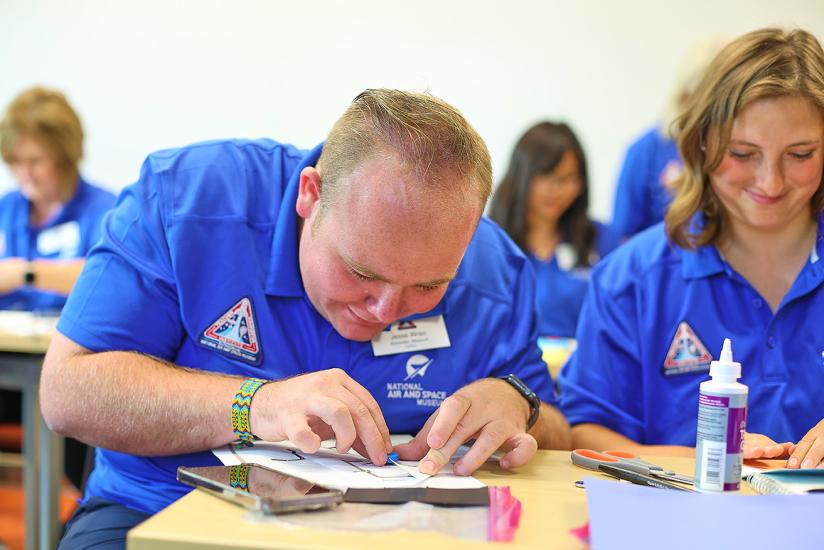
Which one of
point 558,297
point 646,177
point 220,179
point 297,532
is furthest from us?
point 558,297

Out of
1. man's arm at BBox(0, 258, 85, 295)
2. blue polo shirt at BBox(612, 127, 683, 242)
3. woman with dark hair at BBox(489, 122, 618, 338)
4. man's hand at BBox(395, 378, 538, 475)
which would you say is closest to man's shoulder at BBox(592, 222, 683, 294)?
man's hand at BBox(395, 378, 538, 475)

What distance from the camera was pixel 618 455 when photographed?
52.2 inches

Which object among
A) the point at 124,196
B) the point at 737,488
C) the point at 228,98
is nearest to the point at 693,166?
the point at 737,488

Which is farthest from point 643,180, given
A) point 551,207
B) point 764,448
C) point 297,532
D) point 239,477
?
point 297,532

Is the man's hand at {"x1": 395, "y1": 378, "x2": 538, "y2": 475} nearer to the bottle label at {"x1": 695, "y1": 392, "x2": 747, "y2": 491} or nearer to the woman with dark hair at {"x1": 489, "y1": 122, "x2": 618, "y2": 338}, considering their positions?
the bottle label at {"x1": 695, "y1": 392, "x2": 747, "y2": 491}

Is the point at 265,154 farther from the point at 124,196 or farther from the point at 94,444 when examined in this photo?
the point at 94,444

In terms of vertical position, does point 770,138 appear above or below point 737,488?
above

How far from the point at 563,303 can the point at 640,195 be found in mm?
564

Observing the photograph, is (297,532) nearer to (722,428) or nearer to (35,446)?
(722,428)

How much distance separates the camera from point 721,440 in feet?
3.38

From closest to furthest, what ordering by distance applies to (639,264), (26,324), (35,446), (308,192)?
(308,192), (639,264), (35,446), (26,324)

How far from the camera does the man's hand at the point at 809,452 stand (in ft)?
4.16

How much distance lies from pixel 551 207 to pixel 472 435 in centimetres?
282

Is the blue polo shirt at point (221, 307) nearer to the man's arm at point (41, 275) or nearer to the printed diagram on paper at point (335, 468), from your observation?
the printed diagram on paper at point (335, 468)
